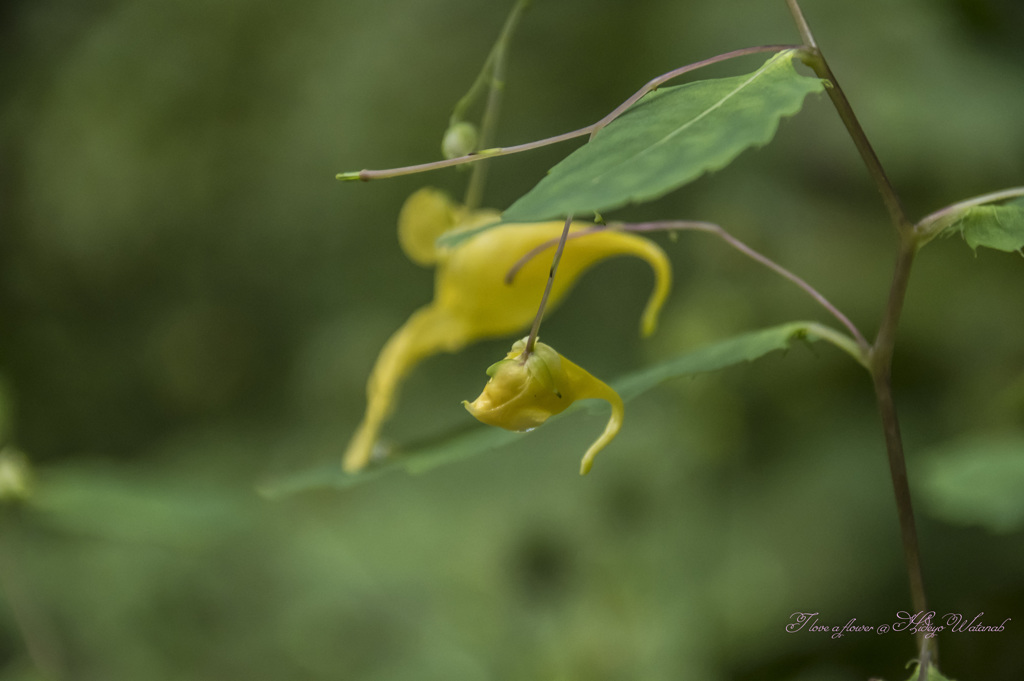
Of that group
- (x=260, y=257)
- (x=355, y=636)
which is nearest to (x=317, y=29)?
(x=260, y=257)

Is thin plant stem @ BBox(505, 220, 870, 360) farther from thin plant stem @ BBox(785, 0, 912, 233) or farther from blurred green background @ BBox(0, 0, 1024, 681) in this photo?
blurred green background @ BBox(0, 0, 1024, 681)

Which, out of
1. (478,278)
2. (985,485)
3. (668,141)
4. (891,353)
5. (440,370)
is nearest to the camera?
(668,141)

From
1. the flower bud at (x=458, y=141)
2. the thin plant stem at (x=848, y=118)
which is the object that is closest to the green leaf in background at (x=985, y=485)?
the thin plant stem at (x=848, y=118)

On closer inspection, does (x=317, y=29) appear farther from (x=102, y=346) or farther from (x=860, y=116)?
(x=860, y=116)

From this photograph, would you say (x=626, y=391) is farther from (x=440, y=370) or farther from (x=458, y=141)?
(x=440, y=370)

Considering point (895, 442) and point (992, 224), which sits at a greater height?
point (992, 224)

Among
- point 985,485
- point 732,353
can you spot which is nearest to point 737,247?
point 732,353

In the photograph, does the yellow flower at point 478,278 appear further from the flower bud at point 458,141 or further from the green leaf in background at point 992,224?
the green leaf in background at point 992,224
